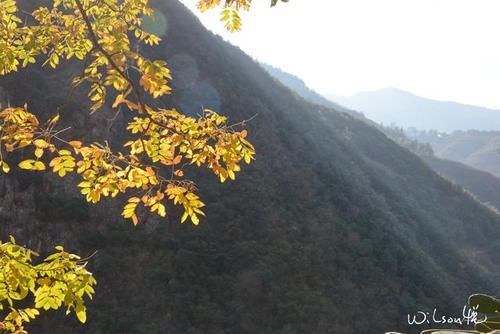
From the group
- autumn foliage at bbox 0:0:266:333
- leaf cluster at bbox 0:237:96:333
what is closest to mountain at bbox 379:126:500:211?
autumn foliage at bbox 0:0:266:333

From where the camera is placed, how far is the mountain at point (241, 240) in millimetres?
16750

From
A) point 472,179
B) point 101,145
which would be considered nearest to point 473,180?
point 472,179

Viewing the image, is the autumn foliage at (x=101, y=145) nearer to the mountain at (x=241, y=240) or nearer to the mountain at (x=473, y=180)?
the mountain at (x=241, y=240)

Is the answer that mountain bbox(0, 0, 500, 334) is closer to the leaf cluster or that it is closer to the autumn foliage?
the autumn foliage

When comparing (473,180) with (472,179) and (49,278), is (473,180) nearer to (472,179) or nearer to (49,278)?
(472,179)

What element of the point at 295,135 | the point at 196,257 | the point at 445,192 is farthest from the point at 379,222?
the point at 445,192

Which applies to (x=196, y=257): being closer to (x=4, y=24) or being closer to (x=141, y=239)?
(x=141, y=239)

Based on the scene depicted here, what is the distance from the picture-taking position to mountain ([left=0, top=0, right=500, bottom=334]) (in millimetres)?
16750

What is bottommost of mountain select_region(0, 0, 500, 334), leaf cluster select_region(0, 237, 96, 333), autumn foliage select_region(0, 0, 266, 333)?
mountain select_region(0, 0, 500, 334)

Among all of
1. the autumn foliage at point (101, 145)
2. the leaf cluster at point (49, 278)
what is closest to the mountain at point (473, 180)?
the autumn foliage at point (101, 145)

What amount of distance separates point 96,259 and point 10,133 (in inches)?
571

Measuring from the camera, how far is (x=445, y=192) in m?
53.3

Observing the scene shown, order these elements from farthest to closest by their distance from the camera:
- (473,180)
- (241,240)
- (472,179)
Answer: (472,179) → (473,180) → (241,240)

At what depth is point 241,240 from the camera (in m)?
21.5
